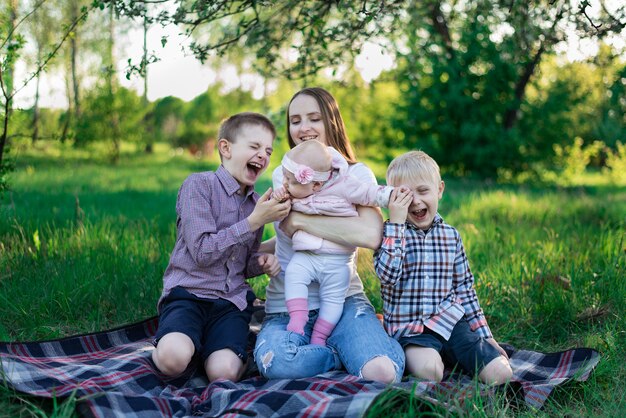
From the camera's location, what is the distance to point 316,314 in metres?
3.39

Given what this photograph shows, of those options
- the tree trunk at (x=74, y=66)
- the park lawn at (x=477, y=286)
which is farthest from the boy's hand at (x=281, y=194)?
the tree trunk at (x=74, y=66)

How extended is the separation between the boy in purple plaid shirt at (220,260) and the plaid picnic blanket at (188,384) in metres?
0.16

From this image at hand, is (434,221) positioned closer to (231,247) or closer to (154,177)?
(231,247)

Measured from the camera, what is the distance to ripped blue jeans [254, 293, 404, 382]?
3062mm

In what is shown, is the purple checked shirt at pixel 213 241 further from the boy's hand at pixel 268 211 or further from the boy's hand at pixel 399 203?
the boy's hand at pixel 399 203

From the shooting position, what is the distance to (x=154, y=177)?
11.9 m

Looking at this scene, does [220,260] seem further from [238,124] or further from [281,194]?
[238,124]

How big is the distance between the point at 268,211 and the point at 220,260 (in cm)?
44

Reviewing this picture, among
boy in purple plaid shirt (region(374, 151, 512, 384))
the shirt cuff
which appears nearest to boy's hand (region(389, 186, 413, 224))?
boy in purple plaid shirt (region(374, 151, 512, 384))

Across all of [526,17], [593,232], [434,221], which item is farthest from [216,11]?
[593,232]

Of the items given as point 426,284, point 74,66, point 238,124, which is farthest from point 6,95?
point 74,66

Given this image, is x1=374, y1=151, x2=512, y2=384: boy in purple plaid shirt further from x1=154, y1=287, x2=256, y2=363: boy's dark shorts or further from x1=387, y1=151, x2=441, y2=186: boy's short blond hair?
x1=154, y1=287, x2=256, y2=363: boy's dark shorts

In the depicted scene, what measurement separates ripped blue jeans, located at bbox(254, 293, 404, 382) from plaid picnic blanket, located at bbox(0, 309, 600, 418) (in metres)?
0.08

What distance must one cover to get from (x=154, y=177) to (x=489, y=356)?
9.57 meters
